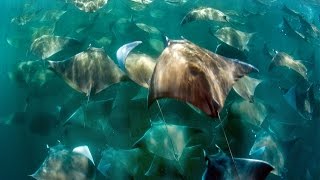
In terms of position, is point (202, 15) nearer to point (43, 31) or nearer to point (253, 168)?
point (253, 168)

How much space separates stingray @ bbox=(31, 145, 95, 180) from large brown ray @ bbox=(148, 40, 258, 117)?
2.95 metres

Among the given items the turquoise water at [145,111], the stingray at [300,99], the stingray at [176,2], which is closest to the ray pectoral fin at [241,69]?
the turquoise water at [145,111]

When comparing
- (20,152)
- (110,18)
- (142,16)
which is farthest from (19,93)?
(142,16)

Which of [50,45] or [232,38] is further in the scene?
[232,38]

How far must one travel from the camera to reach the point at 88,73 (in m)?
5.90

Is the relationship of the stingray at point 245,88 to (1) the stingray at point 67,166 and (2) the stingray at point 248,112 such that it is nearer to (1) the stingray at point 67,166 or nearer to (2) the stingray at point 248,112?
(2) the stingray at point 248,112

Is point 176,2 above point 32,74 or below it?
above

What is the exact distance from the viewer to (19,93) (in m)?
13.2

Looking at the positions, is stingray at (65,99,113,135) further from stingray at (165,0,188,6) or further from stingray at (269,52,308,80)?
stingray at (165,0,188,6)

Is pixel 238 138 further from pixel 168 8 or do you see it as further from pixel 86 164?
pixel 168 8

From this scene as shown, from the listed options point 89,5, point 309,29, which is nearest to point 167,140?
point 89,5

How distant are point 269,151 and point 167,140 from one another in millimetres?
2518

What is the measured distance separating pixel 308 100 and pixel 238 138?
2.29 meters

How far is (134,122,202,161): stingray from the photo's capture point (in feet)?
18.8
